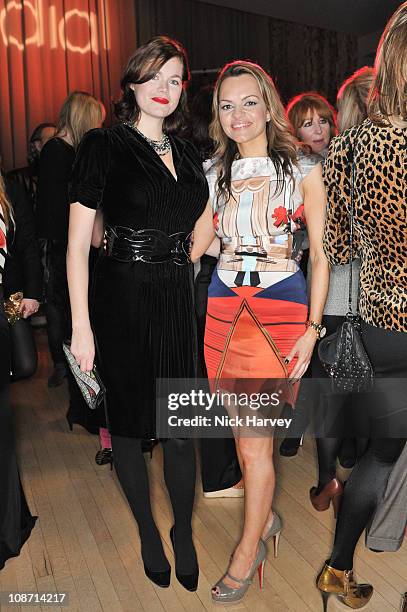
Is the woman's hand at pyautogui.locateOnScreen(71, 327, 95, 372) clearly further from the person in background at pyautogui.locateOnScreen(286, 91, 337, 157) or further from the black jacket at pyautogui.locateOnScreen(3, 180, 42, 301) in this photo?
the person in background at pyautogui.locateOnScreen(286, 91, 337, 157)

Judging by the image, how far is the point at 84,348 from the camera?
81.0 inches

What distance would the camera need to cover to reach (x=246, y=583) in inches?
83.2

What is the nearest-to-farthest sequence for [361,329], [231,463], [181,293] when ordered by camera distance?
[361,329]
[181,293]
[231,463]

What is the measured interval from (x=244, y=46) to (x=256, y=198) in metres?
7.14

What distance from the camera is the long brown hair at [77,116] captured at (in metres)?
3.42

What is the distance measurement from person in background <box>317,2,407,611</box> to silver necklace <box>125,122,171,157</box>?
0.56m

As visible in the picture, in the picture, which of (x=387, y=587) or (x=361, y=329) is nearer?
(x=361, y=329)

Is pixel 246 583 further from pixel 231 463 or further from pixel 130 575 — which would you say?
pixel 231 463

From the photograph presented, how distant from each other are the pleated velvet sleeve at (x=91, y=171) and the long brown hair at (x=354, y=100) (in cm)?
106

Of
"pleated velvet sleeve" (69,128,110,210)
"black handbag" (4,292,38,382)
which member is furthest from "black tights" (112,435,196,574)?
"pleated velvet sleeve" (69,128,110,210)

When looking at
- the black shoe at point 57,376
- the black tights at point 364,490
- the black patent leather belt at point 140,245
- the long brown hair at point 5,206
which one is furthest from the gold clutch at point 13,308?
the black shoe at point 57,376

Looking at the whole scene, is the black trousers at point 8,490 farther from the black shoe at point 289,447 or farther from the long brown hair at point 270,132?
the black shoe at point 289,447

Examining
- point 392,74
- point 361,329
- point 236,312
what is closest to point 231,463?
point 236,312

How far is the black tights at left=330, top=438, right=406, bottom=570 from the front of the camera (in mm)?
1852
